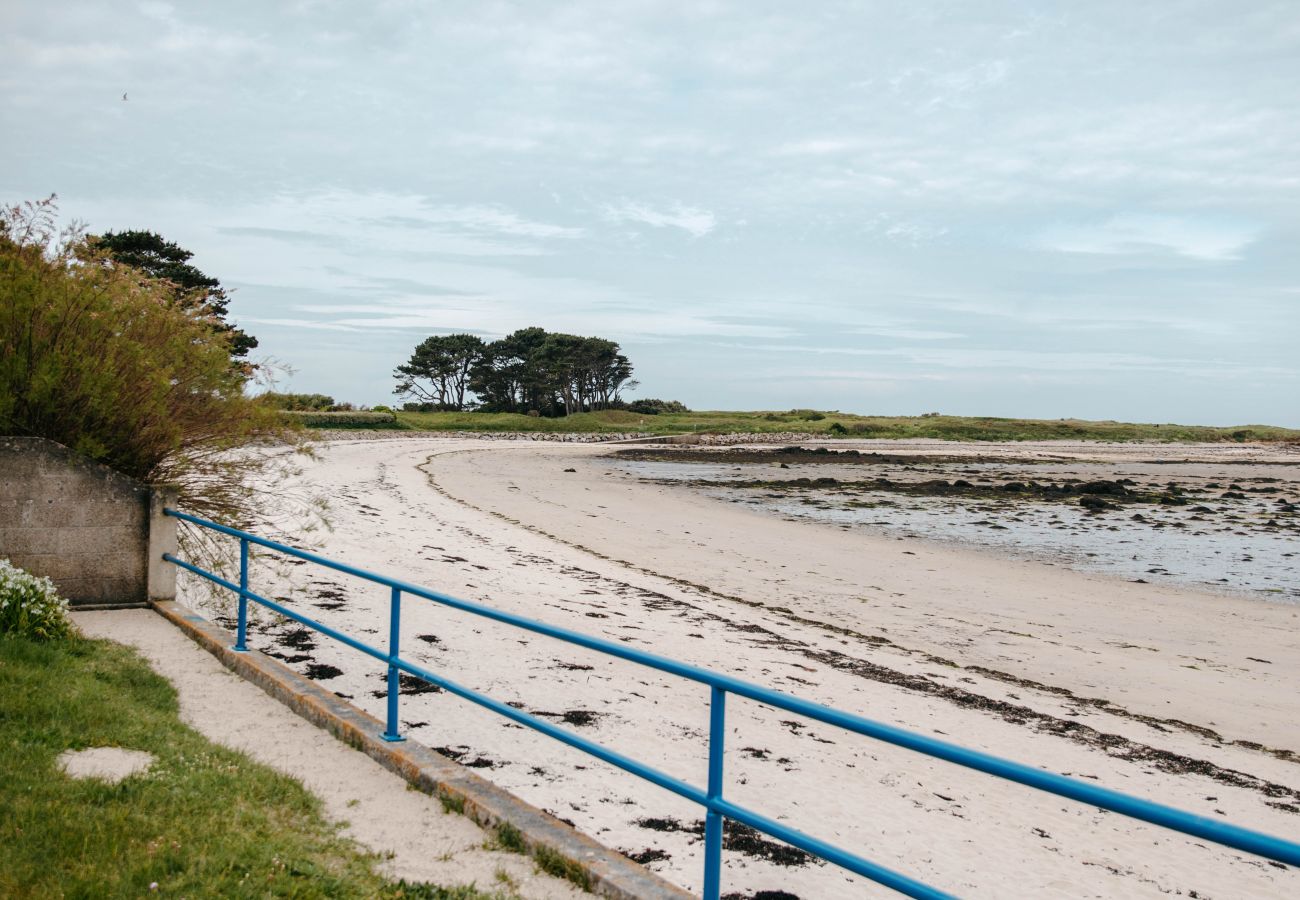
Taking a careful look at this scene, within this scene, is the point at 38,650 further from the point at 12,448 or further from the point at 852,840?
the point at 852,840

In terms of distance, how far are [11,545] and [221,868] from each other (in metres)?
6.24

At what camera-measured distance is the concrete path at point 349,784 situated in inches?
170

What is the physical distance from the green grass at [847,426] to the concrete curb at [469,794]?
7238 centimetres

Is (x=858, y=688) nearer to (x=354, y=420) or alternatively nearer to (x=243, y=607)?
(x=243, y=607)

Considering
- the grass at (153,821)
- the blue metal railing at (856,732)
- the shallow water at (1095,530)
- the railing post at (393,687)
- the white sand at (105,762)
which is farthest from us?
the shallow water at (1095,530)

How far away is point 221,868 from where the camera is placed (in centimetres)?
407

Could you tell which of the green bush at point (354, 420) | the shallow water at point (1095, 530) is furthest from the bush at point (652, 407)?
the shallow water at point (1095, 530)

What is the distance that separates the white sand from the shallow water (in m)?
18.4

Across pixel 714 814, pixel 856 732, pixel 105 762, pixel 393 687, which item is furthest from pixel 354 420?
pixel 856 732

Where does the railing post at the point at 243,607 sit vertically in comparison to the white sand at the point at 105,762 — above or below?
above

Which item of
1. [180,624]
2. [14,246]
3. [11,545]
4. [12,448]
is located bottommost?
[180,624]

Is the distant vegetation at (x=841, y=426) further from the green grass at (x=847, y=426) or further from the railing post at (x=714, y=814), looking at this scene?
the railing post at (x=714, y=814)

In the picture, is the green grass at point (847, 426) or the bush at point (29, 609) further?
the green grass at point (847, 426)

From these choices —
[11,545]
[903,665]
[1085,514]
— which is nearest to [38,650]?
[11,545]
